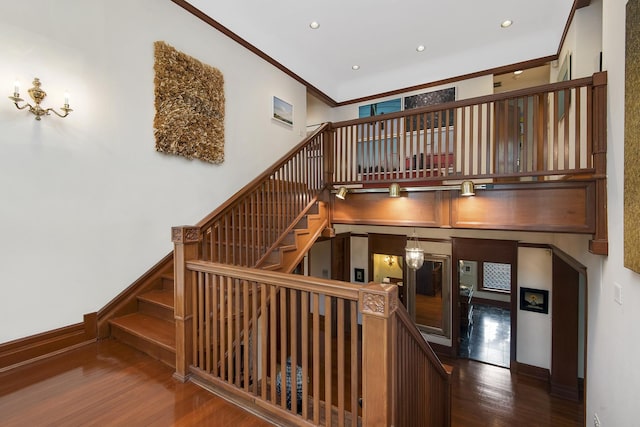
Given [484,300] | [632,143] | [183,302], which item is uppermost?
[632,143]

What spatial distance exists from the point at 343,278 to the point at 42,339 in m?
5.34

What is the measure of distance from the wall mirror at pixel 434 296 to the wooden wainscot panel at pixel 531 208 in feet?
10.0

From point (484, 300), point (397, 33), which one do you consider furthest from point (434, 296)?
point (397, 33)

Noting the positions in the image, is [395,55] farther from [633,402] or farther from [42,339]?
[42,339]

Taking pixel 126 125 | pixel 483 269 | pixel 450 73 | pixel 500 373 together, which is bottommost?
pixel 500 373

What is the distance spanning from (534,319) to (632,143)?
4318 mm

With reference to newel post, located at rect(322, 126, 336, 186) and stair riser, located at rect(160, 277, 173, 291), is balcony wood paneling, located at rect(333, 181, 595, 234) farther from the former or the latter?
Result: stair riser, located at rect(160, 277, 173, 291)

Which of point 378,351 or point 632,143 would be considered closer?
point 378,351

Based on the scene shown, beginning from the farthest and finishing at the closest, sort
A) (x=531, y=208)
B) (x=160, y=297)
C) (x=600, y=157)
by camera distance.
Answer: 1. (x=160, y=297)
2. (x=531, y=208)
3. (x=600, y=157)

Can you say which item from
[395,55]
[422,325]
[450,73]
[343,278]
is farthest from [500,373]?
[395,55]

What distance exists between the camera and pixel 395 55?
565 cm

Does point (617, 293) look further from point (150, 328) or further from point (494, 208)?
point (150, 328)

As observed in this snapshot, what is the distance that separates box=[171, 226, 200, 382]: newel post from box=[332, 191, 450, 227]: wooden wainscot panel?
227 centimetres

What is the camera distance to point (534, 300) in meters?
5.10
